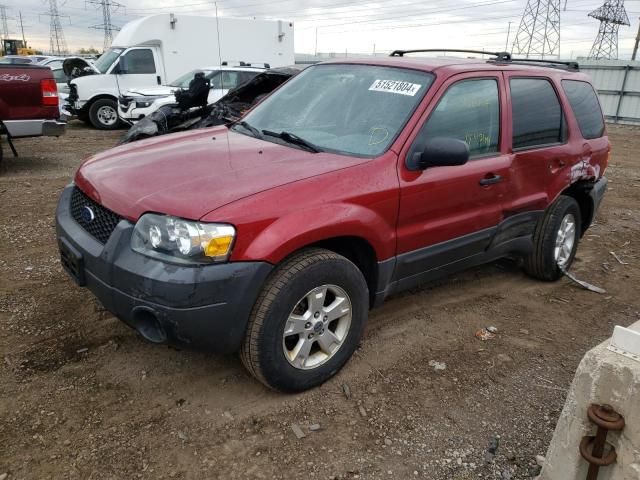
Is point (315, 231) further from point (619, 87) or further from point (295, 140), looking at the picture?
point (619, 87)

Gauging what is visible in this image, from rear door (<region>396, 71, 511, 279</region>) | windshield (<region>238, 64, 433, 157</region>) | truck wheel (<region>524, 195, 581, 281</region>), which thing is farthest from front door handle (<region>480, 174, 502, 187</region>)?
truck wheel (<region>524, 195, 581, 281</region>)

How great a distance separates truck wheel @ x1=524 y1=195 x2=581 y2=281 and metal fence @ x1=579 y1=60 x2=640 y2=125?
51.2 ft

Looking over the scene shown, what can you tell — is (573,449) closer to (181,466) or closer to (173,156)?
(181,466)

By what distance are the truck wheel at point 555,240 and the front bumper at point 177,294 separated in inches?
111

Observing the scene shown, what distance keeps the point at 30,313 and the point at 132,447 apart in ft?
5.44

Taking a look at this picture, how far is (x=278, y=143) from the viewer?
330 centimetres

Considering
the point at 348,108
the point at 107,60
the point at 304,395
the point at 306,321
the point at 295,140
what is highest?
the point at 107,60

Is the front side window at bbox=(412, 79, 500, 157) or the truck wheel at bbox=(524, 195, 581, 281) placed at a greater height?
the front side window at bbox=(412, 79, 500, 157)

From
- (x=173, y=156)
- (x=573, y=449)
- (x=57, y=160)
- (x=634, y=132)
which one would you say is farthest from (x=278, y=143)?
(x=634, y=132)

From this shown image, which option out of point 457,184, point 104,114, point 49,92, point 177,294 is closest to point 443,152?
point 457,184

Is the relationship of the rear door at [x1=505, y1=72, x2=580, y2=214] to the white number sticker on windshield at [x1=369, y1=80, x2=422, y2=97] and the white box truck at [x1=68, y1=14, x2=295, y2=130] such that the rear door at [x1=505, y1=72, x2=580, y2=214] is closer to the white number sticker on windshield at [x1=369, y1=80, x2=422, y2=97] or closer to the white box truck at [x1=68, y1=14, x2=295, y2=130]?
the white number sticker on windshield at [x1=369, y1=80, x2=422, y2=97]

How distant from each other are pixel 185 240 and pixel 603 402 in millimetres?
1791

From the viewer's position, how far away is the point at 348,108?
11.2 ft

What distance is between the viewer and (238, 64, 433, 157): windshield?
316 centimetres
